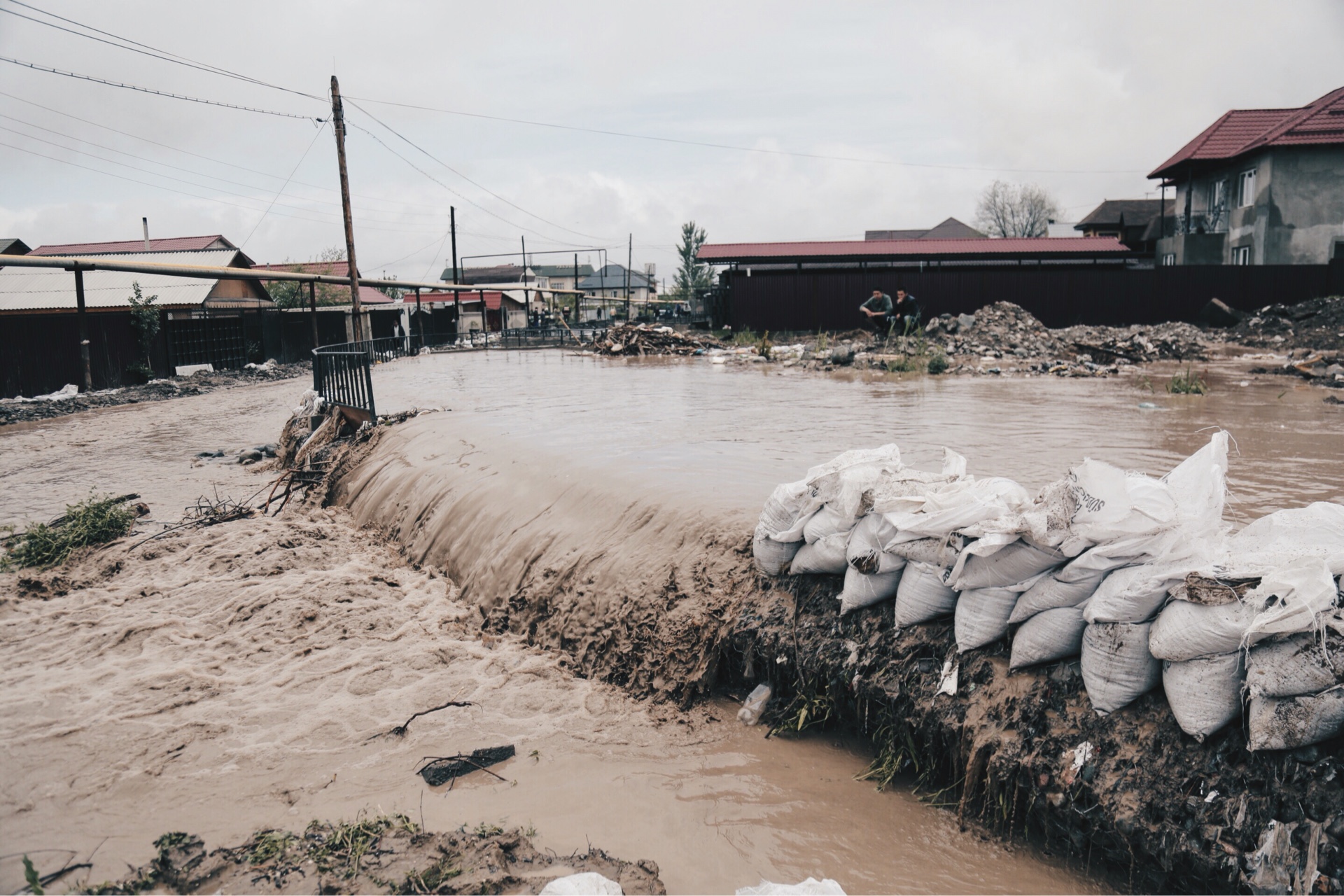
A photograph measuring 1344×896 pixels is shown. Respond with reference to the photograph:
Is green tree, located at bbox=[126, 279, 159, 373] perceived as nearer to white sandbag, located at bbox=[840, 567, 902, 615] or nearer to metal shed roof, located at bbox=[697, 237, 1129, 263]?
metal shed roof, located at bbox=[697, 237, 1129, 263]

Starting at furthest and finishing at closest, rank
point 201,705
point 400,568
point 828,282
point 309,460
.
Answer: point 828,282, point 309,460, point 400,568, point 201,705

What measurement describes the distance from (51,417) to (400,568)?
11.7 metres

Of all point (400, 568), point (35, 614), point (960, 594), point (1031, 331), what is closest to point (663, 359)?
point (1031, 331)

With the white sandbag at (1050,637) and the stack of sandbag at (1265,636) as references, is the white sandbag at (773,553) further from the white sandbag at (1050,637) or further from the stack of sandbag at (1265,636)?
the stack of sandbag at (1265,636)

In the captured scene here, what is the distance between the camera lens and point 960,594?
304 cm

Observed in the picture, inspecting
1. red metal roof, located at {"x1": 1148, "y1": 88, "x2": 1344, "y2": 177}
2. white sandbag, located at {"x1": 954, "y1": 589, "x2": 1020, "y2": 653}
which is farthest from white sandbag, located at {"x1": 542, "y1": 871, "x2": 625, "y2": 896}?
red metal roof, located at {"x1": 1148, "y1": 88, "x2": 1344, "y2": 177}

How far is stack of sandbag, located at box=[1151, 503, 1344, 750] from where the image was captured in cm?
209

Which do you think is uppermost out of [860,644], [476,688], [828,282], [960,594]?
[828,282]

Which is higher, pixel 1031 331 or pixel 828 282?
pixel 828 282

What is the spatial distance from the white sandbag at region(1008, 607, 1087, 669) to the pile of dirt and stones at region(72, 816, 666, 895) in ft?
4.68

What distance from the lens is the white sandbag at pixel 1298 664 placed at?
2.08m

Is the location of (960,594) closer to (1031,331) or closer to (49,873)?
(49,873)

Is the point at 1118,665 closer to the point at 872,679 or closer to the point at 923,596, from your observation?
the point at 923,596

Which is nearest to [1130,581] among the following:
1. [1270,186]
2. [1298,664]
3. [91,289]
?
[1298,664]
